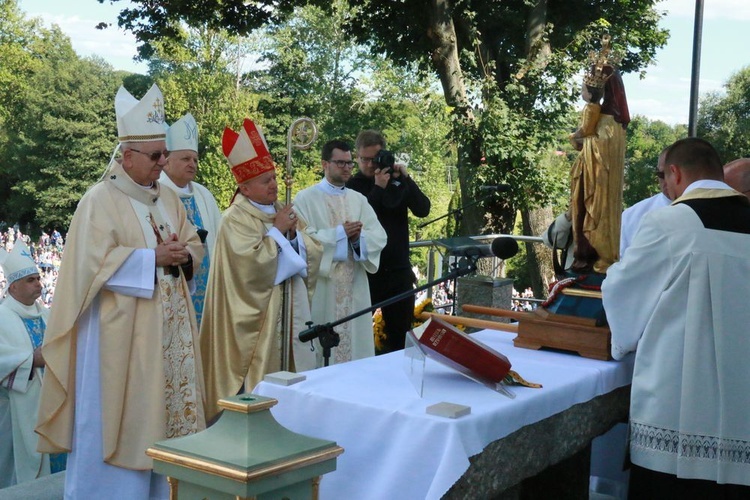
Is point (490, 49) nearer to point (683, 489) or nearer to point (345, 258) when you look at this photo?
point (345, 258)

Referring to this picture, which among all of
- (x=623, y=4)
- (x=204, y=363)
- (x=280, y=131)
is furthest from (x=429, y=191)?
(x=204, y=363)

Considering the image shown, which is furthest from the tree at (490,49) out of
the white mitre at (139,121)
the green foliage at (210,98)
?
the green foliage at (210,98)

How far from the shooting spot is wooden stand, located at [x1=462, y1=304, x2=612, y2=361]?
3162 mm

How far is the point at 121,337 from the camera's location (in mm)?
3801

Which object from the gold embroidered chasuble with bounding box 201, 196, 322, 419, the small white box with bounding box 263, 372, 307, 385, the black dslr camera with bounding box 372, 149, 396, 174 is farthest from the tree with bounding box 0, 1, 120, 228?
the small white box with bounding box 263, 372, 307, 385

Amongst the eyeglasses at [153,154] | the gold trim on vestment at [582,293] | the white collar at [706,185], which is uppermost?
the eyeglasses at [153,154]

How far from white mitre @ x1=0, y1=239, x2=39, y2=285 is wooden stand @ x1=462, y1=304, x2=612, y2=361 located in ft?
9.76

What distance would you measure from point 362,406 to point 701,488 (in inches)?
52.2

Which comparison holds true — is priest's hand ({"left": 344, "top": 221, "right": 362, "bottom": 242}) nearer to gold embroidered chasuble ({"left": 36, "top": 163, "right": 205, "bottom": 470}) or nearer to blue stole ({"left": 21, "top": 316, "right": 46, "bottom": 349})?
gold embroidered chasuble ({"left": 36, "top": 163, "right": 205, "bottom": 470})

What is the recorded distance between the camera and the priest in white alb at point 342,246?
219 inches

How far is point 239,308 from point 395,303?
5.09 feet

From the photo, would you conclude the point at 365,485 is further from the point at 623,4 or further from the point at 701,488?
the point at 623,4

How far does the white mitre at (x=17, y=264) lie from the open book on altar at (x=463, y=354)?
3117 millimetres

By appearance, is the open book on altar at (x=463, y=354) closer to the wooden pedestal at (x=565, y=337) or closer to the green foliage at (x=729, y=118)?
the wooden pedestal at (x=565, y=337)
